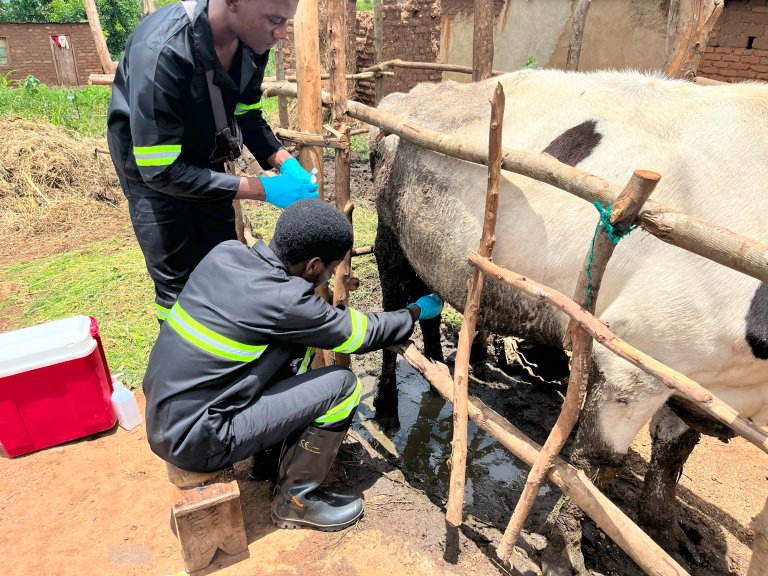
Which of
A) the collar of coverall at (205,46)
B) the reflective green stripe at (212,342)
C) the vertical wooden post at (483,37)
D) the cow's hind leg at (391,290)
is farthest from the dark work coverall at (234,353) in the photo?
the vertical wooden post at (483,37)

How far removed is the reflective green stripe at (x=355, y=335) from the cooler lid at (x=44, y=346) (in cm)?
166

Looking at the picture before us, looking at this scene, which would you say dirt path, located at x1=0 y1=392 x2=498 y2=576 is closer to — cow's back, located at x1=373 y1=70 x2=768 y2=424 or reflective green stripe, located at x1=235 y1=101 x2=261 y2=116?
cow's back, located at x1=373 y1=70 x2=768 y2=424

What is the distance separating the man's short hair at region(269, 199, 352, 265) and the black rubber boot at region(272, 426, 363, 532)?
0.80m

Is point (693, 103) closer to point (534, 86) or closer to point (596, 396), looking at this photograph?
point (534, 86)

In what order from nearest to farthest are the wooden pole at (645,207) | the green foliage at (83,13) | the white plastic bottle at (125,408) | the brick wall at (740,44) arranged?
the wooden pole at (645,207) → the white plastic bottle at (125,408) → the brick wall at (740,44) → the green foliage at (83,13)

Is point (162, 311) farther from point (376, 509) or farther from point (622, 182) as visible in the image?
point (622, 182)

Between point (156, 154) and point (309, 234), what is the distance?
77cm

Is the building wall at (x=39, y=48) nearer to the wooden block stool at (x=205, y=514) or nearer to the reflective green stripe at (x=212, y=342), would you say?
the reflective green stripe at (x=212, y=342)

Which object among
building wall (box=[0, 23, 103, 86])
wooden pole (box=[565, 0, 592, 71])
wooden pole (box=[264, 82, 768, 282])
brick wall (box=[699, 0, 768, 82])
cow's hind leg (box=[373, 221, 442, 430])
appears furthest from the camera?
building wall (box=[0, 23, 103, 86])

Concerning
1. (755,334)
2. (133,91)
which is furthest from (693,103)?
(133,91)

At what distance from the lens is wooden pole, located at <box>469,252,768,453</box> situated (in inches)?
62.7

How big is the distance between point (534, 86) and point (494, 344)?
226 centimetres

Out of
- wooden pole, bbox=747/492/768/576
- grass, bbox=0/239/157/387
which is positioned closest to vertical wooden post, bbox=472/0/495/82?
grass, bbox=0/239/157/387

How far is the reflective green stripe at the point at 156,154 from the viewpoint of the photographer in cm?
236
